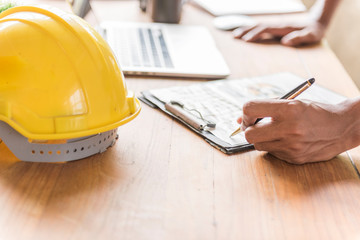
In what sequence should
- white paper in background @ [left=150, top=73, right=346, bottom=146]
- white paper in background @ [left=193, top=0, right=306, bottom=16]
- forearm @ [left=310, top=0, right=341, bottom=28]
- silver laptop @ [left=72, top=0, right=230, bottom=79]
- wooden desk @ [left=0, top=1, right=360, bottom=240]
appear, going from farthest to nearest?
white paper in background @ [left=193, top=0, right=306, bottom=16]
forearm @ [left=310, top=0, right=341, bottom=28]
silver laptop @ [left=72, top=0, right=230, bottom=79]
white paper in background @ [left=150, top=73, right=346, bottom=146]
wooden desk @ [left=0, top=1, right=360, bottom=240]

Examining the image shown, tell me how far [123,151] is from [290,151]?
1.05 ft

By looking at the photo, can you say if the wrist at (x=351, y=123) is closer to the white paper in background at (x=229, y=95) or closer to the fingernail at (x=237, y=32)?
the white paper in background at (x=229, y=95)

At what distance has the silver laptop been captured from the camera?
3.62 ft

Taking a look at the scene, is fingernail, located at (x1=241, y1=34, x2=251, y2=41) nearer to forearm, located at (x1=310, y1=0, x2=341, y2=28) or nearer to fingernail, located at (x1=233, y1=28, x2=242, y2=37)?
fingernail, located at (x1=233, y1=28, x2=242, y2=37)

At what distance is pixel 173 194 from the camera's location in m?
0.67

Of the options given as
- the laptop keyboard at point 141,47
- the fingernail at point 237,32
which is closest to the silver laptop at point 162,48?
the laptop keyboard at point 141,47

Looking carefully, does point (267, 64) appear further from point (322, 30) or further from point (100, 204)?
point (100, 204)

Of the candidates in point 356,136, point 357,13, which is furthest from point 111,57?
point 357,13

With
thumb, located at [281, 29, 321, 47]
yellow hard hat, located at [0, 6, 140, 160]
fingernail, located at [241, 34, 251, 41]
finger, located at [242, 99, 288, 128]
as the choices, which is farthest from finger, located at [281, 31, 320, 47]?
yellow hard hat, located at [0, 6, 140, 160]

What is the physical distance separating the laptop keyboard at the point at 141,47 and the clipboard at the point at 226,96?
0.16 m

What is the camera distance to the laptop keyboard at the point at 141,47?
3.70ft

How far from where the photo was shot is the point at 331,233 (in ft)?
2.09

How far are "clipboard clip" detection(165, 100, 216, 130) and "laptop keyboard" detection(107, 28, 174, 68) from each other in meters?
0.24

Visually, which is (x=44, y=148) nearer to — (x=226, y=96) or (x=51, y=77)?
(x=51, y=77)
